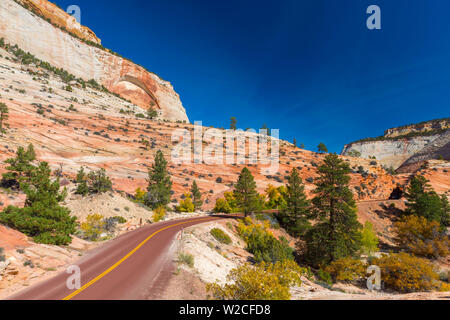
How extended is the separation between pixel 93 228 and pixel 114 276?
11.1 metres

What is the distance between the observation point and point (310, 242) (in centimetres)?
2222

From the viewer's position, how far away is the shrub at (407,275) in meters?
17.5

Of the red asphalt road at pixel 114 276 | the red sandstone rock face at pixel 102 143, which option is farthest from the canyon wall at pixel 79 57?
the red asphalt road at pixel 114 276

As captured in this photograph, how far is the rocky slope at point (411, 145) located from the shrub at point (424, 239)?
85.7 m

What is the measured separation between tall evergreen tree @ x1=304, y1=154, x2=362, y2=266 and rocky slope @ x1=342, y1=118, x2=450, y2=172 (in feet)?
338

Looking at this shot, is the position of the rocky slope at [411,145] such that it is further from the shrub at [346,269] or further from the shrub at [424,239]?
the shrub at [346,269]

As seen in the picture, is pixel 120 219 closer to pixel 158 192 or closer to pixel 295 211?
pixel 158 192

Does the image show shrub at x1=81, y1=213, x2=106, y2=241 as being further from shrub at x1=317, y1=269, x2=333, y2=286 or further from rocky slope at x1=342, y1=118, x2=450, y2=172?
rocky slope at x1=342, y1=118, x2=450, y2=172

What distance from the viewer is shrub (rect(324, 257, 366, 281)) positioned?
19.3 metres

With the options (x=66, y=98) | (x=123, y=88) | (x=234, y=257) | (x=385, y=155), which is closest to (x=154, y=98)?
(x=123, y=88)

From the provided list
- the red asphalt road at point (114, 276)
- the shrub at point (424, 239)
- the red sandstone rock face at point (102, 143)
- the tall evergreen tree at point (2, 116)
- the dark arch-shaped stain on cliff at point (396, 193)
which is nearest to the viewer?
the red asphalt road at point (114, 276)

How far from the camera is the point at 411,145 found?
379ft

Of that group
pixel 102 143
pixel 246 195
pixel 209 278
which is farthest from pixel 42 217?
pixel 102 143
